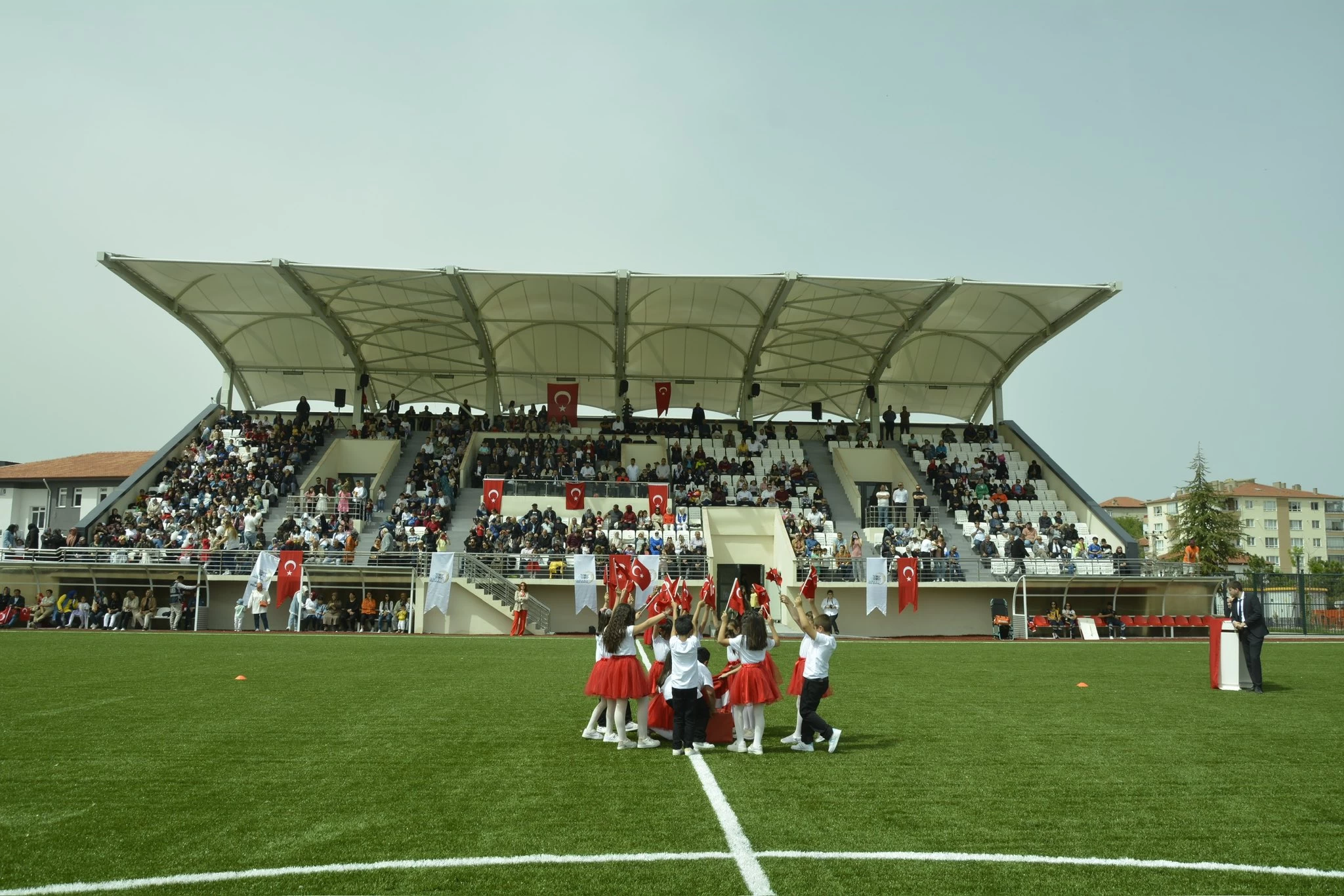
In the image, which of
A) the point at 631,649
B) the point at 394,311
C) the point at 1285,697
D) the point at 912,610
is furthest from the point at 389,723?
the point at 394,311

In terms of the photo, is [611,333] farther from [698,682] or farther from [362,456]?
[698,682]

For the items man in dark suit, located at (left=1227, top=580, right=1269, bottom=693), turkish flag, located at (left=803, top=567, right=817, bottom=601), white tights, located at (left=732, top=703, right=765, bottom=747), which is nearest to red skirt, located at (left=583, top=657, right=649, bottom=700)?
white tights, located at (left=732, top=703, right=765, bottom=747)

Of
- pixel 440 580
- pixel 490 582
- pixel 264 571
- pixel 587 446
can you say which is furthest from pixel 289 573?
pixel 587 446

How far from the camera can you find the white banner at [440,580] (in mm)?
28469

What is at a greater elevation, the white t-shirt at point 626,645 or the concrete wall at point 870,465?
the concrete wall at point 870,465

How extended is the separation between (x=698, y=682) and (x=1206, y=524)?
5822cm

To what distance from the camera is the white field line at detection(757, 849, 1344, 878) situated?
18.4 ft

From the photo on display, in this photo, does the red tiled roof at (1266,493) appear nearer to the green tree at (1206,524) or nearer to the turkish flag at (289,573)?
the green tree at (1206,524)

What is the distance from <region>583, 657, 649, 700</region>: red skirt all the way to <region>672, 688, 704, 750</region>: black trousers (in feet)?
1.32

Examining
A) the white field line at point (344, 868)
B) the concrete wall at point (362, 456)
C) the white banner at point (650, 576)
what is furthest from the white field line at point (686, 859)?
the concrete wall at point (362, 456)

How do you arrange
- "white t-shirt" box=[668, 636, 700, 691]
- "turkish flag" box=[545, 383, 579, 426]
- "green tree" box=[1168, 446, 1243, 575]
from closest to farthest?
"white t-shirt" box=[668, 636, 700, 691]
"turkish flag" box=[545, 383, 579, 426]
"green tree" box=[1168, 446, 1243, 575]

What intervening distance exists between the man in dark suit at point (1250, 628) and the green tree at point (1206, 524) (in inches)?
1896

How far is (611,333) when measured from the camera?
133 ft

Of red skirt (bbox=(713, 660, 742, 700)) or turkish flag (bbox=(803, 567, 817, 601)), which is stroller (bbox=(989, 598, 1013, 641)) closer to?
turkish flag (bbox=(803, 567, 817, 601))
